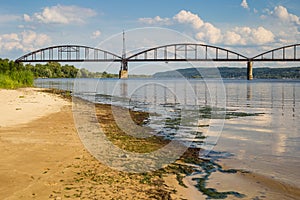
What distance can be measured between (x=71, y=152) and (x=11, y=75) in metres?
51.2

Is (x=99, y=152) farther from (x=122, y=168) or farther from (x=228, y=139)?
(x=228, y=139)

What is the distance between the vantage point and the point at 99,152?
37.7 ft

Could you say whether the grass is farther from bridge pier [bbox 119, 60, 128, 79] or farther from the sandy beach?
bridge pier [bbox 119, 60, 128, 79]

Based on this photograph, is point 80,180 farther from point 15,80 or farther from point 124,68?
point 124,68

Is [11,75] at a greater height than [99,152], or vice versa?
[11,75]

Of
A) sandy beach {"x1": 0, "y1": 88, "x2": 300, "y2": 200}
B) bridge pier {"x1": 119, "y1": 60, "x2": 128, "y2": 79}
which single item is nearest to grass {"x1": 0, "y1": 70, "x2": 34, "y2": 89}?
sandy beach {"x1": 0, "y1": 88, "x2": 300, "y2": 200}

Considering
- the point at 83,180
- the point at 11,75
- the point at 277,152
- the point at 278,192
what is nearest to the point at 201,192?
the point at 278,192

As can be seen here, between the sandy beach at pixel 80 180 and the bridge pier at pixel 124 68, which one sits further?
the bridge pier at pixel 124 68

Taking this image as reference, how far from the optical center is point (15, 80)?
187 ft

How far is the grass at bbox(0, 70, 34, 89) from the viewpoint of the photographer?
48.1 meters

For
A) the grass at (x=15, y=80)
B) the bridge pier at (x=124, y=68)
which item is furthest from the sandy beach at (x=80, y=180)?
the bridge pier at (x=124, y=68)

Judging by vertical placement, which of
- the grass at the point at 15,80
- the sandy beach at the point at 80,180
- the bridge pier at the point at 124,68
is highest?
the bridge pier at the point at 124,68

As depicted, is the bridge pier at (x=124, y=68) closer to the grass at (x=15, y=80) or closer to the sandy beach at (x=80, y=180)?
the grass at (x=15, y=80)

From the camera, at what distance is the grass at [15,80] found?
1895 inches
